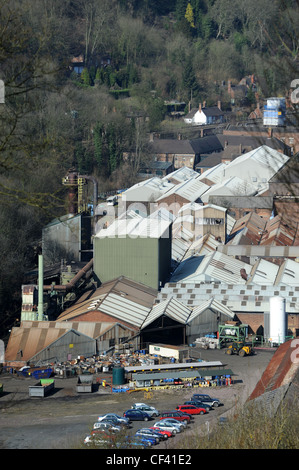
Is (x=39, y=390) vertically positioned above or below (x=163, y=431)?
above

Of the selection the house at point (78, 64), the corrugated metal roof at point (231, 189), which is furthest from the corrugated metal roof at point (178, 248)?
the house at point (78, 64)

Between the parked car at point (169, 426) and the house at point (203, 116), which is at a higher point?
the house at point (203, 116)

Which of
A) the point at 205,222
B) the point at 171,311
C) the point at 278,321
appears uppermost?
the point at 205,222

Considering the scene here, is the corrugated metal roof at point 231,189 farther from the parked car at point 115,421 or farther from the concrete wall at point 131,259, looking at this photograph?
the parked car at point 115,421

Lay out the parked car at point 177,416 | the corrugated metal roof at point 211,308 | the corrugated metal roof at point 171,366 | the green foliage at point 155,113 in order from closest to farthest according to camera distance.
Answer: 1. the parked car at point 177,416
2. the corrugated metal roof at point 171,366
3. the corrugated metal roof at point 211,308
4. the green foliage at point 155,113

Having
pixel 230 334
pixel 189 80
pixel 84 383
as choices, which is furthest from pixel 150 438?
pixel 189 80

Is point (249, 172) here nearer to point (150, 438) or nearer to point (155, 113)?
point (155, 113)

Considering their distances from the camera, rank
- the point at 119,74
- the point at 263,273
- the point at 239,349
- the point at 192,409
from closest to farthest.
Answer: the point at 192,409
the point at 239,349
the point at 263,273
the point at 119,74
